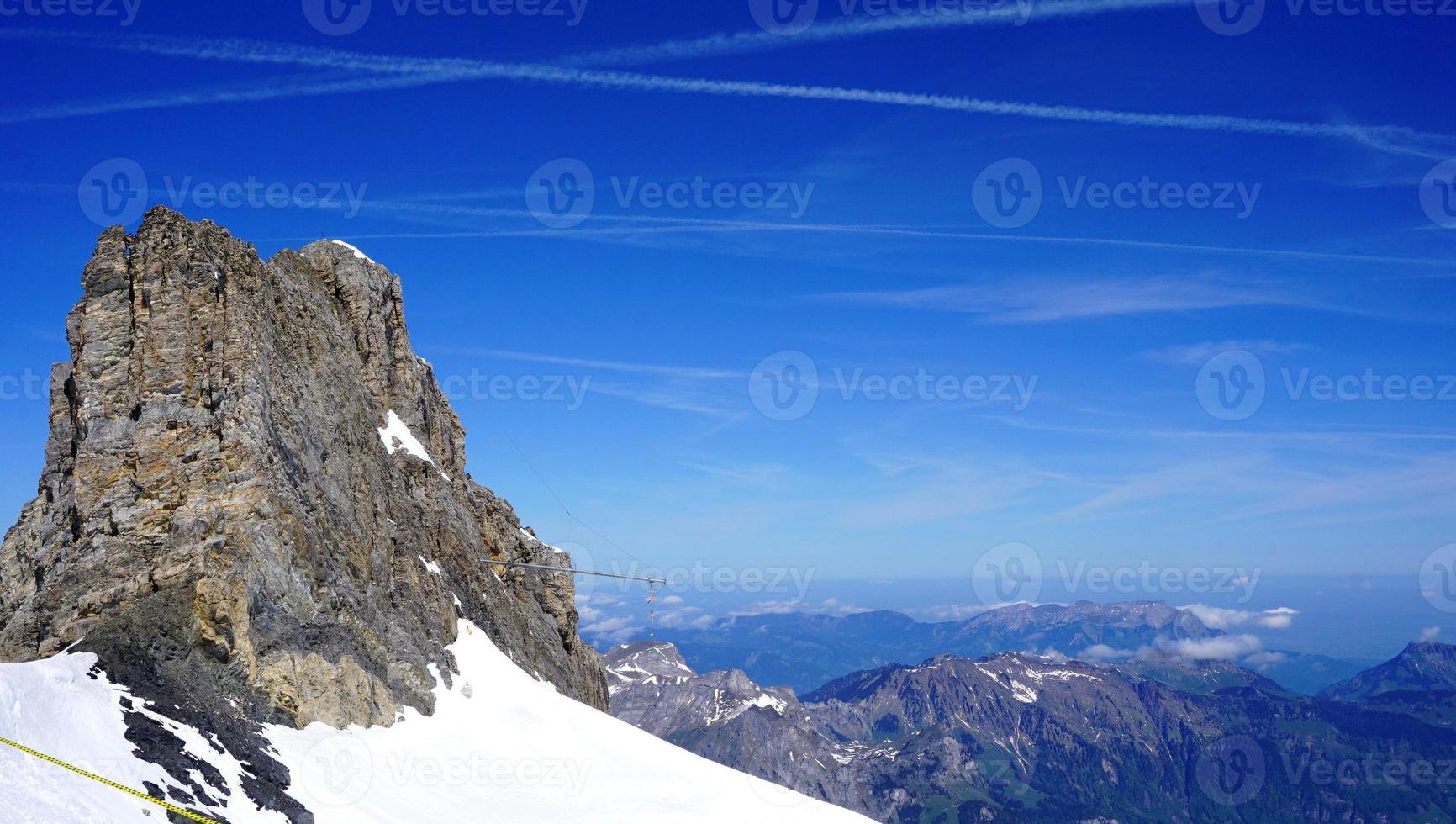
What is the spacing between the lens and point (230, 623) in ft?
115

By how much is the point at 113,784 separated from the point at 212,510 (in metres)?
14.6

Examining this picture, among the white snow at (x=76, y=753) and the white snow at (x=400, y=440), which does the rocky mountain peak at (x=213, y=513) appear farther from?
the white snow at (x=400, y=440)

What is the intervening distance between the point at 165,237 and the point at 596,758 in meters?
31.9

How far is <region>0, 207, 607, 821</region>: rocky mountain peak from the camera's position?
34.1 metres

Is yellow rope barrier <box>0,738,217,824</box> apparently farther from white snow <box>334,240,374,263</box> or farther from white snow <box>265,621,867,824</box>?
white snow <box>334,240,374,263</box>

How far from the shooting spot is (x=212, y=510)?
3681 centimetres

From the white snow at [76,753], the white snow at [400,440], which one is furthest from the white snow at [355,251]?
the white snow at [76,753]

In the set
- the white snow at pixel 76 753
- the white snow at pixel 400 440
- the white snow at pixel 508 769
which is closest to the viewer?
the white snow at pixel 76 753

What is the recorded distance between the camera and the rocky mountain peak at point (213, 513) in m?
34.1

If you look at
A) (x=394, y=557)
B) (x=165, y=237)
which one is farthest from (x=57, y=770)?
(x=394, y=557)

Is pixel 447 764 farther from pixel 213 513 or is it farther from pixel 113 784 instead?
pixel 113 784

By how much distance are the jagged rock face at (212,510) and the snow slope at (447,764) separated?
71.1 inches

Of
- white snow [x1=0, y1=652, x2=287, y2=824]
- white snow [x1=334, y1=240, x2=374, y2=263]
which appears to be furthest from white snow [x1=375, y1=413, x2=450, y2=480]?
white snow [x1=0, y1=652, x2=287, y2=824]

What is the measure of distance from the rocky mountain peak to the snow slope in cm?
180
